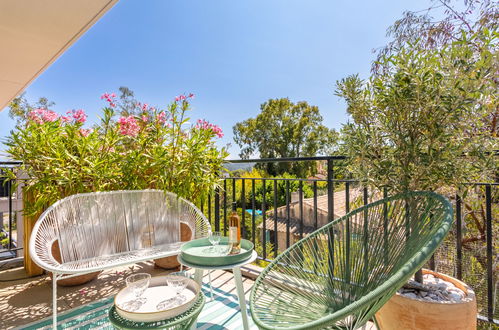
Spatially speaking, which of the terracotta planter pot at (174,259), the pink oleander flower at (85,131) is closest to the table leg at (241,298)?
the terracotta planter pot at (174,259)

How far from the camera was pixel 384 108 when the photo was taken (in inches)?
55.0

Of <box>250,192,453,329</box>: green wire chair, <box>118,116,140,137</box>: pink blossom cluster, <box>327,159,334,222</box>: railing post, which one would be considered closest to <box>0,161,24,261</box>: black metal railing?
<box>118,116,140,137</box>: pink blossom cluster

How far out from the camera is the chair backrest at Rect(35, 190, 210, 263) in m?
1.94

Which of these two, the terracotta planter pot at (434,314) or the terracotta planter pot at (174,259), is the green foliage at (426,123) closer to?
the terracotta planter pot at (434,314)

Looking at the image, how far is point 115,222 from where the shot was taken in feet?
7.30

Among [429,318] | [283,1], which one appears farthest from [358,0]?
[429,318]

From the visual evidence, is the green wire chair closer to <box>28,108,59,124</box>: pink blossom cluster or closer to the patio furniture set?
the patio furniture set

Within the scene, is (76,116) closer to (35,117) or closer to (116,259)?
(35,117)

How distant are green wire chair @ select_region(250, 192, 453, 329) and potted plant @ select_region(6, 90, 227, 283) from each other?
137 cm

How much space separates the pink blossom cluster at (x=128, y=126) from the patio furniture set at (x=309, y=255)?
62cm

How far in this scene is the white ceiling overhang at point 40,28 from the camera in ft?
6.49

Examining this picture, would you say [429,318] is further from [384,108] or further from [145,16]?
[145,16]

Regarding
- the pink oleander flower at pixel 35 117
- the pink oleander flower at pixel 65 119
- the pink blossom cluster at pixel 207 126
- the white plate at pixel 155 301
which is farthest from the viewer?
the pink blossom cluster at pixel 207 126

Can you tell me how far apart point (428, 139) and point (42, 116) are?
118 inches
